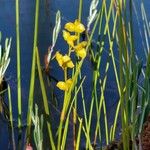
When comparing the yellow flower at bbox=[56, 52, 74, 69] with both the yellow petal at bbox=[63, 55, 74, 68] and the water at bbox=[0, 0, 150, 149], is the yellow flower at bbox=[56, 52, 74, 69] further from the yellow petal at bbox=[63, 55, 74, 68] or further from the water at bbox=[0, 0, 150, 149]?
the water at bbox=[0, 0, 150, 149]

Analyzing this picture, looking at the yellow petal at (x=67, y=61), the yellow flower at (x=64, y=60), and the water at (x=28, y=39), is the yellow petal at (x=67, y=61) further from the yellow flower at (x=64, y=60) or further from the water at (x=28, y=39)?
the water at (x=28, y=39)

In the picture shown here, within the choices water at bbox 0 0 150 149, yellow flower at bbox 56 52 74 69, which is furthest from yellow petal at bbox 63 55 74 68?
water at bbox 0 0 150 149

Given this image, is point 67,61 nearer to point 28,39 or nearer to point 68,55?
point 68,55

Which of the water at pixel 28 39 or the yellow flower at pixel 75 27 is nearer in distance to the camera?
the yellow flower at pixel 75 27

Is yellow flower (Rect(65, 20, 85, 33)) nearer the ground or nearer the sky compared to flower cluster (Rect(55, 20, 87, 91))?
nearer the sky

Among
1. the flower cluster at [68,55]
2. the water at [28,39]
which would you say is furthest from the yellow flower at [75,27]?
the water at [28,39]

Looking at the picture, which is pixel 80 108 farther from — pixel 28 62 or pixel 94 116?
pixel 28 62

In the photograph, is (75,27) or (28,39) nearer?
(75,27)

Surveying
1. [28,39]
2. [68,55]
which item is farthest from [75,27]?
[28,39]

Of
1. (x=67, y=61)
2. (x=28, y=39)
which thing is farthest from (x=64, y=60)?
(x=28, y=39)

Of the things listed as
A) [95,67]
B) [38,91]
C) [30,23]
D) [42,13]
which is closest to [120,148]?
[95,67]

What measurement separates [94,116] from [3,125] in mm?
280

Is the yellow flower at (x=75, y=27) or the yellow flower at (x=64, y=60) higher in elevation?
the yellow flower at (x=75, y=27)

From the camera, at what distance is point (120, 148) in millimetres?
799
